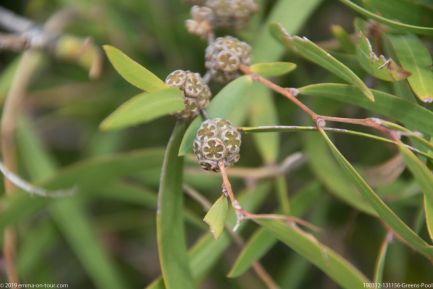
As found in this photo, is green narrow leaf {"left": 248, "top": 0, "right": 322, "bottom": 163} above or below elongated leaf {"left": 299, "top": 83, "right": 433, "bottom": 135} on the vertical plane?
below

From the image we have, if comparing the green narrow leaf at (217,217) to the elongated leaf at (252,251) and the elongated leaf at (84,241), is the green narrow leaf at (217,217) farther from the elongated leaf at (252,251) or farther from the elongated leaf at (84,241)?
the elongated leaf at (84,241)

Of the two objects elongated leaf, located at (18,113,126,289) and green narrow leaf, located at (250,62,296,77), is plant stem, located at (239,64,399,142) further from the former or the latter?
elongated leaf, located at (18,113,126,289)

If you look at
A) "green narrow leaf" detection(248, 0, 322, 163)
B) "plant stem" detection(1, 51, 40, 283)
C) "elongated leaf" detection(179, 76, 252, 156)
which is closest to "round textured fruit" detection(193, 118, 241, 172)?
"elongated leaf" detection(179, 76, 252, 156)

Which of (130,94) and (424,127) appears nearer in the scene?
(424,127)

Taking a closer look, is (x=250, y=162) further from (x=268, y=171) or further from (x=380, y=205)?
(x=380, y=205)

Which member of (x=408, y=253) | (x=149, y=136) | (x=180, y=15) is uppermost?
(x=180, y=15)

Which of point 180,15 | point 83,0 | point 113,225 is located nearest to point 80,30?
point 83,0

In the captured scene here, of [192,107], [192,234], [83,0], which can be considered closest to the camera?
[192,107]

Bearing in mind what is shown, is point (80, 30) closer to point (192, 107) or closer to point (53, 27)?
point (53, 27)
